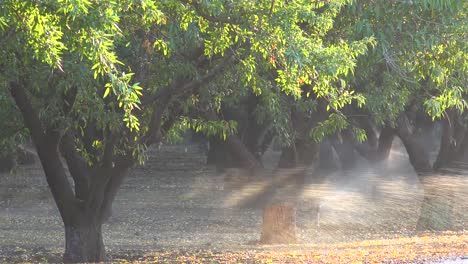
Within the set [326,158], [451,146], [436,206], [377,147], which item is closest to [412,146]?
[451,146]

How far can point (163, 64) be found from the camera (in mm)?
11156

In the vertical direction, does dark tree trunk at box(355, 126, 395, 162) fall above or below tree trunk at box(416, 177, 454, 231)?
above

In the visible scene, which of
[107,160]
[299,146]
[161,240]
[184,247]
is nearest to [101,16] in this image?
[107,160]

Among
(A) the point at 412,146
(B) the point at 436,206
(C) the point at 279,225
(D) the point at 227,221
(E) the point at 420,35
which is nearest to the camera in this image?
(E) the point at 420,35

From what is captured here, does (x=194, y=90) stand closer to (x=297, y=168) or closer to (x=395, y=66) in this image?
(x=395, y=66)

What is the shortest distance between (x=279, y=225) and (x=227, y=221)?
5.34 metres

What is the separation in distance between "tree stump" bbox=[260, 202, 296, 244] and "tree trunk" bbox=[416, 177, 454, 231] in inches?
199

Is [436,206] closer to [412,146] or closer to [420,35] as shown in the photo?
[412,146]

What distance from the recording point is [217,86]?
40.9 ft

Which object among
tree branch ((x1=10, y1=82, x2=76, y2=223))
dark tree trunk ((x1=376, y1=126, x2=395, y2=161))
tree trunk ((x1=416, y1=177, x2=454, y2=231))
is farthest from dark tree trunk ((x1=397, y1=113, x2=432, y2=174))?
tree branch ((x1=10, y1=82, x2=76, y2=223))

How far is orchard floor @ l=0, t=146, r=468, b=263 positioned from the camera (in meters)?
12.9

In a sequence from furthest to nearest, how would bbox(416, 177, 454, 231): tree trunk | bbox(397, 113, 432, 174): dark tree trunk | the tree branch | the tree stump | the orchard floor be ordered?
bbox(397, 113, 432, 174): dark tree trunk, bbox(416, 177, 454, 231): tree trunk, the tree stump, the orchard floor, the tree branch

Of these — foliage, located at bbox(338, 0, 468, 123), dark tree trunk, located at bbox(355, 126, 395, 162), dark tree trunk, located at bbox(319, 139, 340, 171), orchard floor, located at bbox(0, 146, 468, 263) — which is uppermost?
foliage, located at bbox(338, 0, 468, 123)

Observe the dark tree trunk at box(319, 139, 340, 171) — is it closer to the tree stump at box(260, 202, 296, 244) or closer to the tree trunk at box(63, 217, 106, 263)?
the tree stump at box(260, 202, 296, 244)
